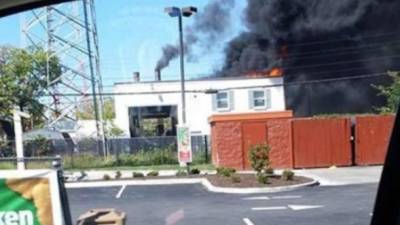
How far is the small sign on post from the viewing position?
19688mm

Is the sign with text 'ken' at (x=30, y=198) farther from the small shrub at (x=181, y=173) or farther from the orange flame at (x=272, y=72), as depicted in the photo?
the small shrub at (x=181, y=173)

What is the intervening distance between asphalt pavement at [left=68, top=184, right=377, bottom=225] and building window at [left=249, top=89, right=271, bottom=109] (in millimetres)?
5420

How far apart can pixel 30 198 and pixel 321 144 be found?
→ 1578 centimetres

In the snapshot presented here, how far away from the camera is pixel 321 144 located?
63.6ft

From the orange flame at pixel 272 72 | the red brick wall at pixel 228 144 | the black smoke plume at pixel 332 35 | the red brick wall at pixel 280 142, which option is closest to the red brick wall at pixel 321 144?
the red brick wall at pixel 280 142

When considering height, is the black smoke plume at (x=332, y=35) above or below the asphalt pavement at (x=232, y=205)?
above

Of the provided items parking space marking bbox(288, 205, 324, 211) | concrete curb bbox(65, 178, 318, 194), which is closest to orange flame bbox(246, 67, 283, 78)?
parking space marking bbox(288, 205, 324, 211)

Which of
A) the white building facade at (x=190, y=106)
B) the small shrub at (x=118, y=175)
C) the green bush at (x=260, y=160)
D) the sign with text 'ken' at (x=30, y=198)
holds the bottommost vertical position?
the small shrub at (x=118, y=175)

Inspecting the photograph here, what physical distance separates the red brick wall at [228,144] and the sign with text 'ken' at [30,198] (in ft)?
53.6

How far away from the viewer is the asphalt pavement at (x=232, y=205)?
898cm

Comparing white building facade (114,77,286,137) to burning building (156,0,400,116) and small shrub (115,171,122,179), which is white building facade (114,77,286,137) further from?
burning building (156,0,400,116)

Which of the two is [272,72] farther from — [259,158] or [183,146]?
[183,146]

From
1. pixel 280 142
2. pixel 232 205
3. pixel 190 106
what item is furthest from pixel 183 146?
pixel 232 205

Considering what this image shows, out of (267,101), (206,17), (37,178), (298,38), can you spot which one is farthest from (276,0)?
(267,101)
